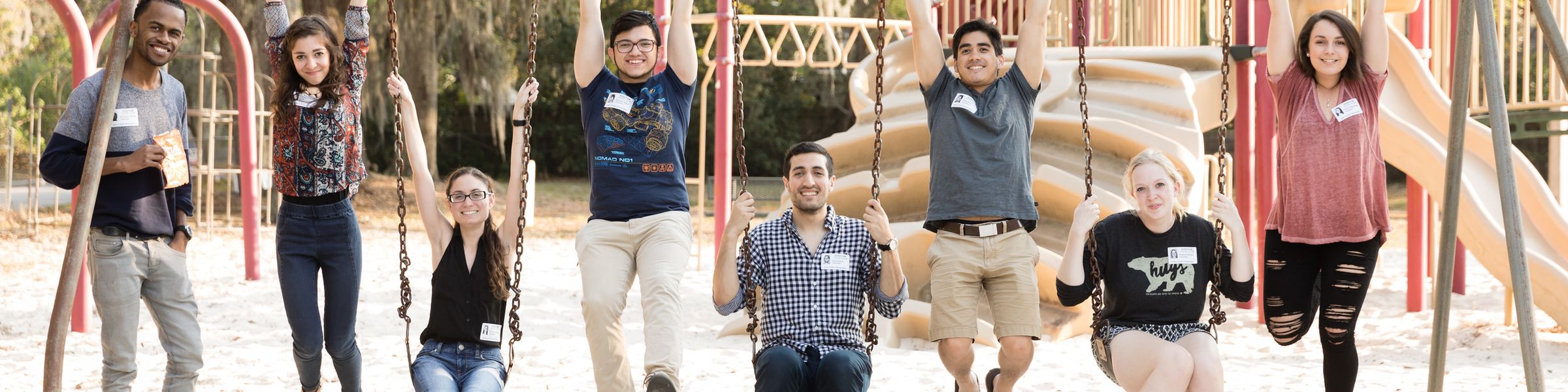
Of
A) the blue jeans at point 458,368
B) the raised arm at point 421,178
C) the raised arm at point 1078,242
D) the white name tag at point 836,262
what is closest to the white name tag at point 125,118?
the raised arm at point 421,178

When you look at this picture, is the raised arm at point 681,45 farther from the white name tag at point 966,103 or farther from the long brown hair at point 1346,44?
the long brown hair at point 1346,44

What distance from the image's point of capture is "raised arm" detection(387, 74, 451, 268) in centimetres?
352

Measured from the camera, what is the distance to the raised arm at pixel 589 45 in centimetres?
377

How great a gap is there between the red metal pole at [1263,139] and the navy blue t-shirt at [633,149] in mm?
3746

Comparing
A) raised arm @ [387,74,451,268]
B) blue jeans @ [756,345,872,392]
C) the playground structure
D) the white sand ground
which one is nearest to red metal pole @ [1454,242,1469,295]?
the white sand ground

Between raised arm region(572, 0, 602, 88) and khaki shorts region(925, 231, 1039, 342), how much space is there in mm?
1046

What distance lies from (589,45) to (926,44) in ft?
3.20

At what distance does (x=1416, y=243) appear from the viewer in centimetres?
729

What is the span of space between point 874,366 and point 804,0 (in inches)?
675

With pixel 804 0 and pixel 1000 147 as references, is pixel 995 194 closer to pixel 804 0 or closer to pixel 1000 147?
pixel 1000 147

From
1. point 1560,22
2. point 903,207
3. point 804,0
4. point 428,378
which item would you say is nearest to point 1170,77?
point 903,207

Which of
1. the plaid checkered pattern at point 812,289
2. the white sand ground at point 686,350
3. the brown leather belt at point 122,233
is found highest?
the brown leather belt at point 122,233

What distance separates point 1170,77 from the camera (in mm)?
6859

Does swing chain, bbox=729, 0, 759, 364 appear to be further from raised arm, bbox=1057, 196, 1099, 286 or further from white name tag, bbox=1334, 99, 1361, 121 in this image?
white name tag, bbox=1334, 99, 1361, 121
